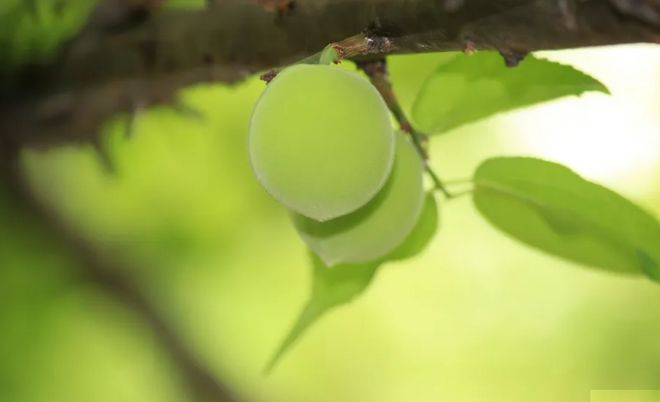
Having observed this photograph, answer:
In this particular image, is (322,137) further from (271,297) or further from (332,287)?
(271,297)

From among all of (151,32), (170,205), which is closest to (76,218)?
(170,205)

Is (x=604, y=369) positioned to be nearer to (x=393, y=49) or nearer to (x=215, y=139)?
(x=215, y=139)

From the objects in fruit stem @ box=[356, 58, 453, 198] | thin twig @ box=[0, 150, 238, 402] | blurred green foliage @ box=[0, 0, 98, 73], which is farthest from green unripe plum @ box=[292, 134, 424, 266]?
thin twig @ box=[0, 150, 238, 402]

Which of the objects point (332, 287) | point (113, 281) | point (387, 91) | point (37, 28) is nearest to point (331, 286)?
point (332, 287)

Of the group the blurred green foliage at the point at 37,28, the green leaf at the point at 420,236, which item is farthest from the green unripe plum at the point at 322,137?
the blurred green foliage at the point at 37,28

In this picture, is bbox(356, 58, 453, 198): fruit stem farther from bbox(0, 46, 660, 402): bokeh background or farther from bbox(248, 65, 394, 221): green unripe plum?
bbox(0, 46, 660, 402): bokeh background

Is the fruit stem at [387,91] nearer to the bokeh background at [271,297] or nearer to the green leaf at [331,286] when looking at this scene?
the green leaf at [331,286]
